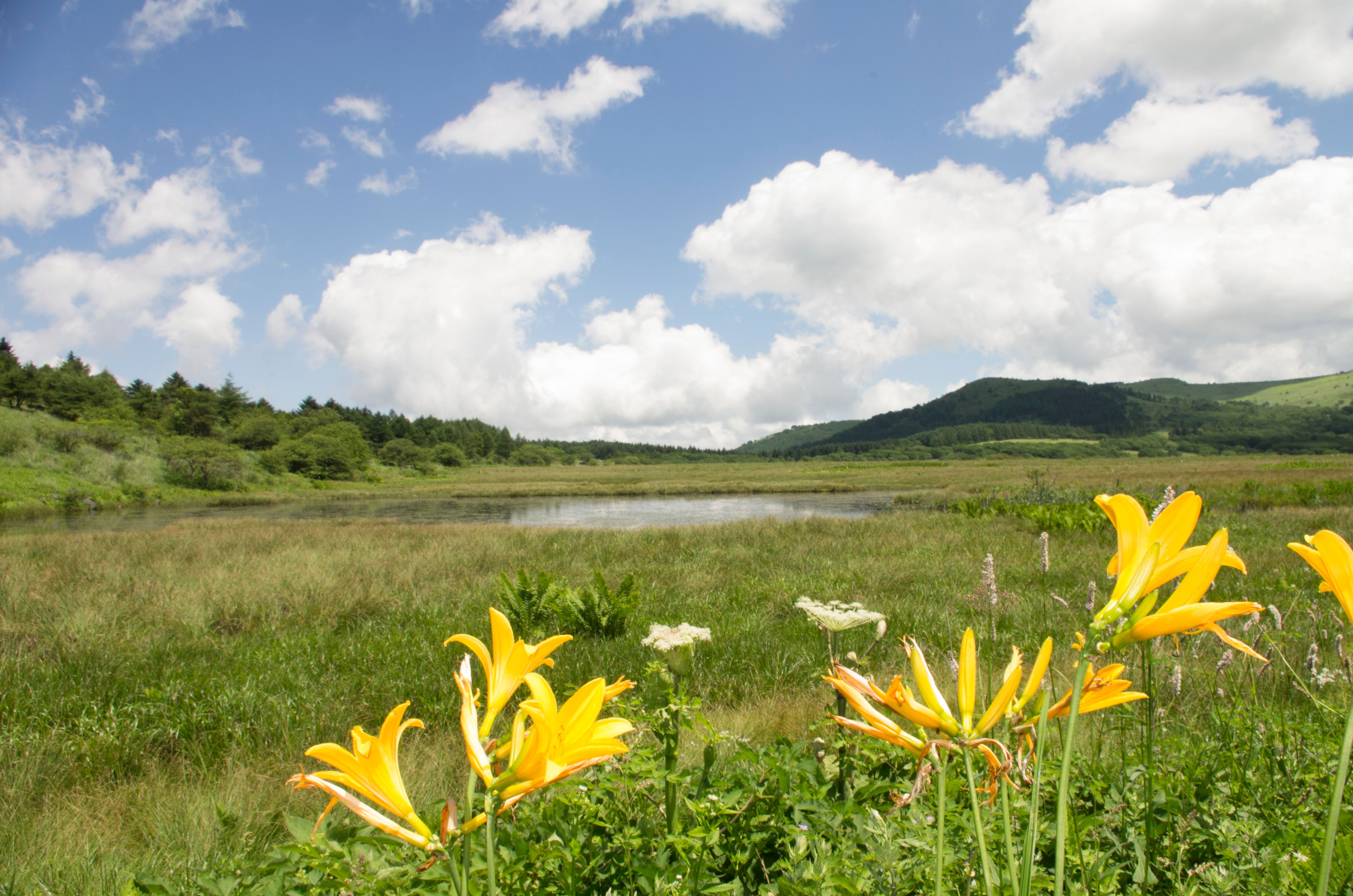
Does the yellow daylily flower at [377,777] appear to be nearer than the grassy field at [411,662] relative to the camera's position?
Yes

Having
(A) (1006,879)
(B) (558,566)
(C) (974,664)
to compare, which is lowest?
(B) (558,566)

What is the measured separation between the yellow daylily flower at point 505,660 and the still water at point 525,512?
657 inches

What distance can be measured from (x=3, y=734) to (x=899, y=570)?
900 centimetres

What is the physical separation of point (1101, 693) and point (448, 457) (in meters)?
95.5

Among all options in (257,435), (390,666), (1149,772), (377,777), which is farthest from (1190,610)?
(257,435)

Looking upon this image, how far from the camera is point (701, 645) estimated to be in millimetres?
5586

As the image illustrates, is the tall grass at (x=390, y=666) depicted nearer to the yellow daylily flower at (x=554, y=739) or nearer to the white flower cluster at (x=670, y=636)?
the white flower cluster at (x=670, y=636)

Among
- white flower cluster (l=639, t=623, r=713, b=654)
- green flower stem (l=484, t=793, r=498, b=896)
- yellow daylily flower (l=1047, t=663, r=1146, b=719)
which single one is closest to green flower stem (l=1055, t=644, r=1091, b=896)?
yellow daylily flower (l=1047, t=663, r=1146, b=719)

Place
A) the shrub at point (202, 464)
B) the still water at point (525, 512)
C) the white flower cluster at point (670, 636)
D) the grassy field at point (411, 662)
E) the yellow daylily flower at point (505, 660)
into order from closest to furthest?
the yellow daylily flower at point (505, 660) → the grassy field at point (411, 662) → the white flower cluster at point (670, 636) → the still water at point (525, 512) → the shrub at point (202, 464)

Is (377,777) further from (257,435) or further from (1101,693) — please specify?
(257,435)

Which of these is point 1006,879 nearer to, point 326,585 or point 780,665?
point 780,665

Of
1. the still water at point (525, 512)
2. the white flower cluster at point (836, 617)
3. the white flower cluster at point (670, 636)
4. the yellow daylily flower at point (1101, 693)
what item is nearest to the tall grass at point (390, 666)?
the white flower cluster at point (836, 617)

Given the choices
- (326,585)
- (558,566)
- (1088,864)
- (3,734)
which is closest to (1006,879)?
(1088,864)

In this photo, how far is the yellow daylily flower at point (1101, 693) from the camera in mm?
804
